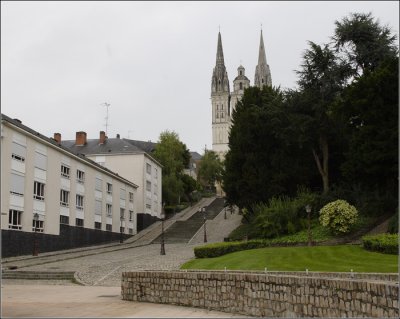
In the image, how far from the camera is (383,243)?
2627 cm

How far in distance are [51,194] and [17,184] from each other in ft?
16.4

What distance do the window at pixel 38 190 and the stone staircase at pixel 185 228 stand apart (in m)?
16.1

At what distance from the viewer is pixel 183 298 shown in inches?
585

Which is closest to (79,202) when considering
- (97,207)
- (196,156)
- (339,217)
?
(97,207)

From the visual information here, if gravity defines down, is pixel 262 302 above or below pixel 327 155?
below

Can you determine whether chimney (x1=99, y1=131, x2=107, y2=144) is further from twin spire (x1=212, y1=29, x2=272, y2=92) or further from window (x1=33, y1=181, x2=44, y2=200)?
twin spire (x1=212, y1=29, x2=272, y2=92)

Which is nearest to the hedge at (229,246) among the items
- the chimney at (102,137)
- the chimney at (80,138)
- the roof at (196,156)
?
the chimney at (102,137)

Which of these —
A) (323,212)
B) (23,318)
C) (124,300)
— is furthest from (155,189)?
(23,318)

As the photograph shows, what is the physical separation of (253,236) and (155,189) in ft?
111

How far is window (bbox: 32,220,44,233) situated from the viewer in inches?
1436

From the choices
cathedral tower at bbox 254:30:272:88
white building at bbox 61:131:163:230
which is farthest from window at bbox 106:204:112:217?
cathedral tower at bbox 254:30:272:88

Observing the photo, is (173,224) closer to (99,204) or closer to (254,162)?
(99,204)

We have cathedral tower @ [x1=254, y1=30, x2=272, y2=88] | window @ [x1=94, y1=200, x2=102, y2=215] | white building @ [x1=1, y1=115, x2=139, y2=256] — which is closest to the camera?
white building @ [x1=1, y1=115, x2=139, y2=256]

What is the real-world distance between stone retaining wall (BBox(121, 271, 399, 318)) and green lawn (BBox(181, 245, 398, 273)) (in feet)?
30.9
